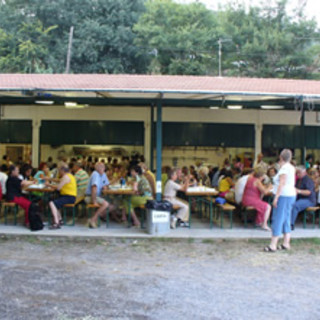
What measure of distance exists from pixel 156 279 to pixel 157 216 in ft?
7.94

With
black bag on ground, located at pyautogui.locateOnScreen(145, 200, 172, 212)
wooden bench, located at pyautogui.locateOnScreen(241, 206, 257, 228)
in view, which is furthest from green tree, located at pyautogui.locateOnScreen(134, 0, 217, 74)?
black bag on ground, located at pyautogui.locateOnScreen(145, 200, 172, 212)

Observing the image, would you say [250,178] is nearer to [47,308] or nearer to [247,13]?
[47,308]

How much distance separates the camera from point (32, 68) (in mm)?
27734

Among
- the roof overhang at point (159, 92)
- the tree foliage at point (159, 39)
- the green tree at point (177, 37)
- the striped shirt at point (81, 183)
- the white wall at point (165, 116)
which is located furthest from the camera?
the green tree at point (177, 37)

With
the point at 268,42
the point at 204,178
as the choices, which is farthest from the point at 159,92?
the point at 268,42

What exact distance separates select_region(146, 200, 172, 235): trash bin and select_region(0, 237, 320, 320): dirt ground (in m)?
0.25

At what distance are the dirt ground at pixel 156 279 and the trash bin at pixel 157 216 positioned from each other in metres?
0.25

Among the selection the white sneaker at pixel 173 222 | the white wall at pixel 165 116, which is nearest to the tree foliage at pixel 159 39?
the white wall at pixel 165 116

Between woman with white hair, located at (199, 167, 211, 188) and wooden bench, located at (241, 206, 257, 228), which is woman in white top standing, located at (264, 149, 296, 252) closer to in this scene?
wooden bench, located at (241, 206, 257, 228)

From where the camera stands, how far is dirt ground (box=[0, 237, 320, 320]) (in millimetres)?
4703

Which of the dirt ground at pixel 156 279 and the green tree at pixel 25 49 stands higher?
the green tree at pixel 25 49

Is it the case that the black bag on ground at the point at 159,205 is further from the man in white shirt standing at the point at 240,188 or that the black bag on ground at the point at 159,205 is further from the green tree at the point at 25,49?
the green tree at the point at 25,49

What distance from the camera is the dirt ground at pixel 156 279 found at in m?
4.70


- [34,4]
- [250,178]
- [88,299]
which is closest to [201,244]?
[250,178]
